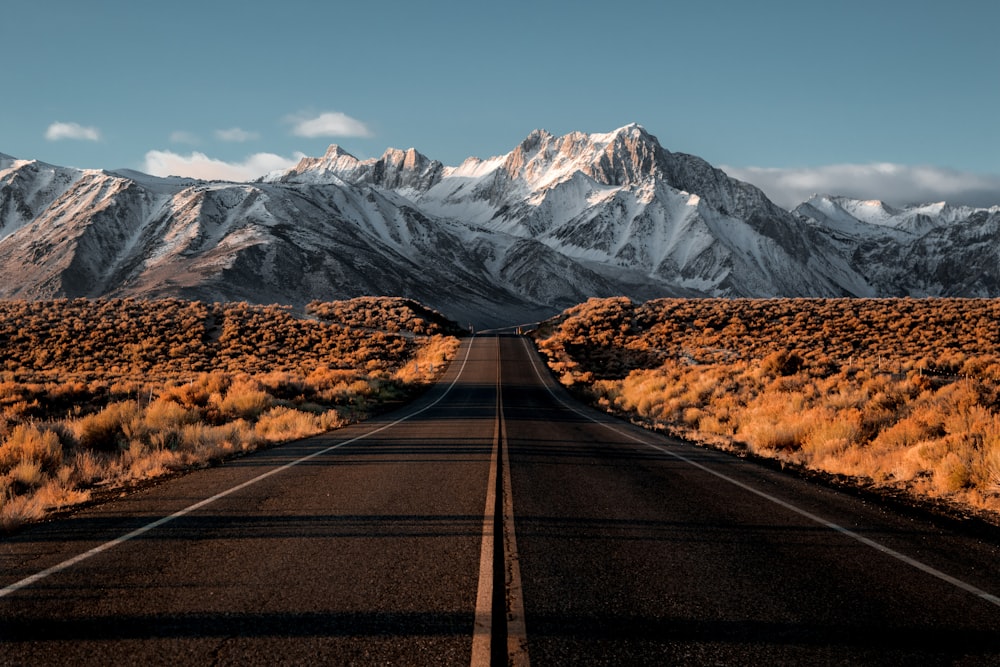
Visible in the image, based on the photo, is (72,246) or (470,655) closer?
(470,655)

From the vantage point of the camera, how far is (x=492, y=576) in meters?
4.58

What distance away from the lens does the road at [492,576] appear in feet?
11.8

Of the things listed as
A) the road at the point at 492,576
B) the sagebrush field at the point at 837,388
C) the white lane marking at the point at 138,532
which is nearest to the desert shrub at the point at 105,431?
the white lane marking at the point at 138,532

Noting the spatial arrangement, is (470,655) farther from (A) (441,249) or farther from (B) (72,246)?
(A) (441,249)

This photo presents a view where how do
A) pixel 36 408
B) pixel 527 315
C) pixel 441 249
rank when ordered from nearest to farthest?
1. pixel 36 408
2. pixel 527 315
3. pixel 441 249

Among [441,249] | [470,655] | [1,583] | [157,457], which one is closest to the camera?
[470,655]

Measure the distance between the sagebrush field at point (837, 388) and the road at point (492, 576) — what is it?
2.21 meters

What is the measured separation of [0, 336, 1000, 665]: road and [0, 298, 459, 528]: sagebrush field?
2368mm

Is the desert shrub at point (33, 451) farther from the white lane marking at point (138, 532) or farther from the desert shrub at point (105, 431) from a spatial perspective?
the white lane marking at point (138, 532)

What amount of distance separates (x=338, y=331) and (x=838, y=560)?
54.5 metres

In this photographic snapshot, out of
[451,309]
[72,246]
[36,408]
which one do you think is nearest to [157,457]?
[36,408]

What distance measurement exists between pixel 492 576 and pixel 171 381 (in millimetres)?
25879

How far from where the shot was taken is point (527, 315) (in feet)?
495

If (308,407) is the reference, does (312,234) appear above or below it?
above
